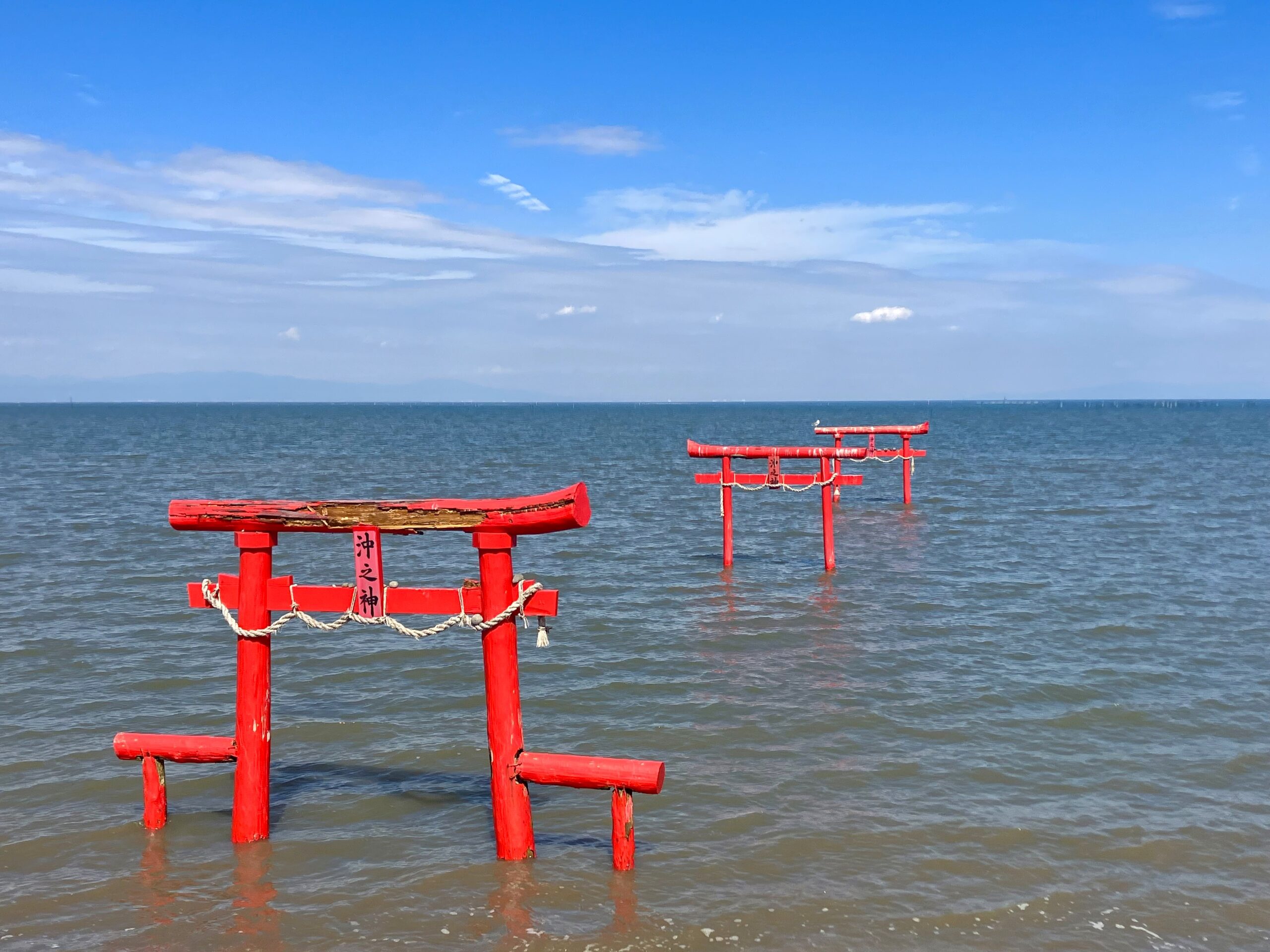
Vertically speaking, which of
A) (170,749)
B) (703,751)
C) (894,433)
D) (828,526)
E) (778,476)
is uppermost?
(894,433)

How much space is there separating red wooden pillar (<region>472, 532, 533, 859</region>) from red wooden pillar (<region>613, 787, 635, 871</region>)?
71cm

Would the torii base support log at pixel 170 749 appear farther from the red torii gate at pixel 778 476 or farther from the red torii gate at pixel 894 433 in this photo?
the red torii gate at pixel 894 433

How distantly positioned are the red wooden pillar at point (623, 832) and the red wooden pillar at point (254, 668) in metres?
2.70

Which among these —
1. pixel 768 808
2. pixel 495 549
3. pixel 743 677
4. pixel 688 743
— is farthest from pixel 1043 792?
pixel 495 549

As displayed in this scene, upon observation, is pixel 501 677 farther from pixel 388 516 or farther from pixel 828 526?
pixel 828 526

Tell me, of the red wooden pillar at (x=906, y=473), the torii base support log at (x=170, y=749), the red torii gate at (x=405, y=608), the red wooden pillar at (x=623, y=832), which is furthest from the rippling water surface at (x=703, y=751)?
the red wooden pillar at (x=906, y=473)

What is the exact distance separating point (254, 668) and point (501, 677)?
77.0 inches

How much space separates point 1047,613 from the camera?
16.5 m

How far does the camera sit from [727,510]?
22.0 metres

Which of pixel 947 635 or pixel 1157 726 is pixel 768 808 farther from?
pixel 947 635

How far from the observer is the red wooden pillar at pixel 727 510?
2147 cm

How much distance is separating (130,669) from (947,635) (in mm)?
10890

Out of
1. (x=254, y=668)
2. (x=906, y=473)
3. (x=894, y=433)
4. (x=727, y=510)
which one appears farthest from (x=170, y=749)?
(x=906, y=473)

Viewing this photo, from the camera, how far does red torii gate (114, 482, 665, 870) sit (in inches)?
293
